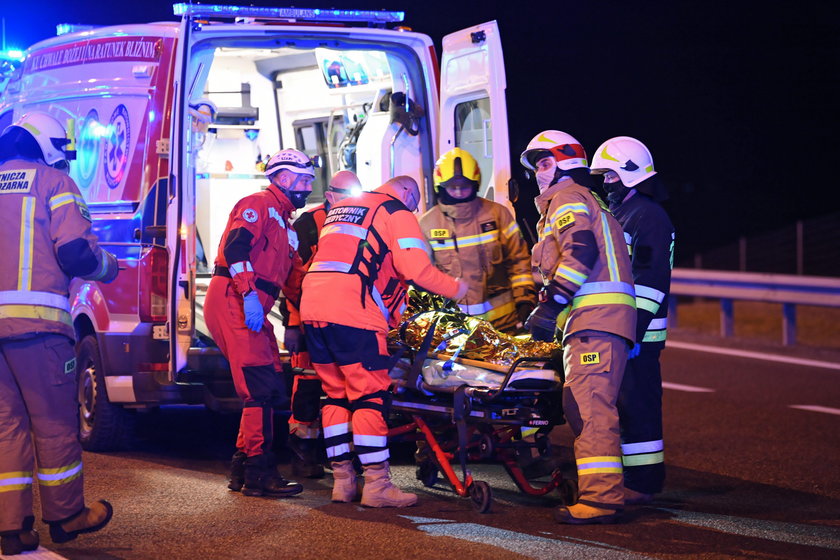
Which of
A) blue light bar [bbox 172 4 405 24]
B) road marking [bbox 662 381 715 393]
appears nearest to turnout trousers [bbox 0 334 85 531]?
blue light bar [bbox 172 4 405 24]

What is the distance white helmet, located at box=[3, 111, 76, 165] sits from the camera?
6.00m

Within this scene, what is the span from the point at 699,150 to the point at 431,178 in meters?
15.3

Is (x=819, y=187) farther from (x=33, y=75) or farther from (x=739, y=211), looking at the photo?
(x=33, y=75)

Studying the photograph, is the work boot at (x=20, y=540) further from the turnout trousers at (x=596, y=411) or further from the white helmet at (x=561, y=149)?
the white helmet at (x=561, y=149)

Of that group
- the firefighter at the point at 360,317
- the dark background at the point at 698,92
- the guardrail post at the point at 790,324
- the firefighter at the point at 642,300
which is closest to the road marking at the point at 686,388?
the guardrail post at the point at 790,324

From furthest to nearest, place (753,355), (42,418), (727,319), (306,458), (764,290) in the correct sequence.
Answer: (727,319) → (764,290) → (753,355) → (306,458) → (42,418)

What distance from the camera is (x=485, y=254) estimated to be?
8031 mm

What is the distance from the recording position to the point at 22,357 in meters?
5.78

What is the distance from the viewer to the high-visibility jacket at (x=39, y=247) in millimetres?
5781

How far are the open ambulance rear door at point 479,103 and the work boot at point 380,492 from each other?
222cm

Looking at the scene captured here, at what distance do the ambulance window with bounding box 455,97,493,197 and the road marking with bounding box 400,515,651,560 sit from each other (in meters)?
2.90

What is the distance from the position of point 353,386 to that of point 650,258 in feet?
5.57

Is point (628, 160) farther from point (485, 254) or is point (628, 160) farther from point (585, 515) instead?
point (585, 515)

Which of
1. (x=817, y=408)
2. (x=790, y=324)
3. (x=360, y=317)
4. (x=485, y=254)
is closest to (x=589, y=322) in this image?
(x=360, y=317)
